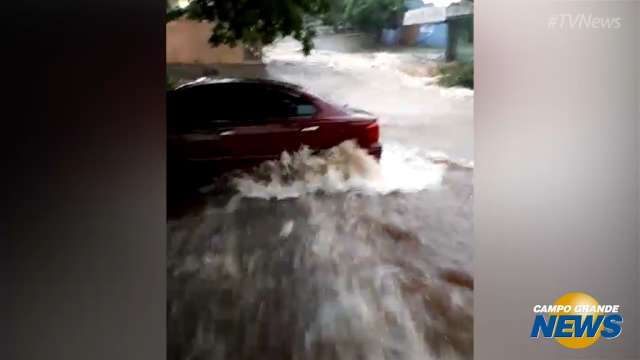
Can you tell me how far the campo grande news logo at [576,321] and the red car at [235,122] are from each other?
1.09m

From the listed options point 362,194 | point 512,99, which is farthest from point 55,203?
point 512,99

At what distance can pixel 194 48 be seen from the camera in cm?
198

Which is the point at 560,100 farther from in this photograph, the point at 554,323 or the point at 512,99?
the point at 554,323

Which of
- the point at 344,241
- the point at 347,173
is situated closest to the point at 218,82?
the point at 347,173

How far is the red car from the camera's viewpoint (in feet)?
6.50

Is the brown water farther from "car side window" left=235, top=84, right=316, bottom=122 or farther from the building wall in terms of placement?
the building wall

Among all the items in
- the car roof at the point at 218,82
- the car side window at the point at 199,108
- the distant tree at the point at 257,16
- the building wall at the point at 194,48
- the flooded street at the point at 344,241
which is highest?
the distant tree at the point at 257,16

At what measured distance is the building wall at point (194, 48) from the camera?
1.97 m

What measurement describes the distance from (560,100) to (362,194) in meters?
0.81

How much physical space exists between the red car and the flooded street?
56mm

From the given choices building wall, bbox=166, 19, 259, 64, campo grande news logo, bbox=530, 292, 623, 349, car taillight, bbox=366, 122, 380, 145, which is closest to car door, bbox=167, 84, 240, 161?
building wall, bbox=166, 19, 259, 64

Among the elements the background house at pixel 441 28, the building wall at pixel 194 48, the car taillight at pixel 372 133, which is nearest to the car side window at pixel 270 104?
the building wall at pixel 194 48

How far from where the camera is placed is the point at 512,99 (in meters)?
2.03

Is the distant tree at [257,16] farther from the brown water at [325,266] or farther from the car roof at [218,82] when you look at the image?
the brown water at [325,266]
